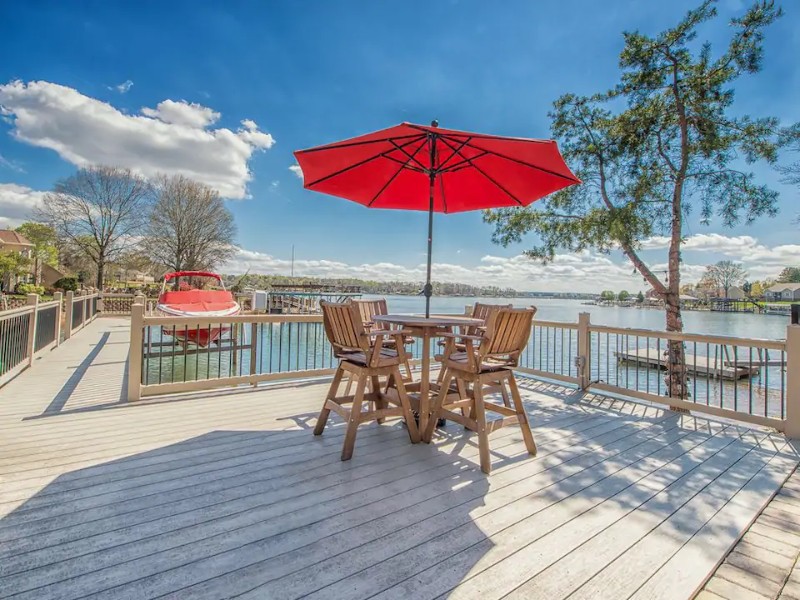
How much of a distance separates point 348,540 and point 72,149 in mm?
26549

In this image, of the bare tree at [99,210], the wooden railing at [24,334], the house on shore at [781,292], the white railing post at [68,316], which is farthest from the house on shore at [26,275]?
the house on shore at [781,292]

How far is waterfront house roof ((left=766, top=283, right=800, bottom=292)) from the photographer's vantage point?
28.4 m

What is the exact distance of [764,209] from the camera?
→ 5367 millimetres

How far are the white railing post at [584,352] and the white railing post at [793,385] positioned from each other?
5.59ft

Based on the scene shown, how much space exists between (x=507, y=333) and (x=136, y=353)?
3.54m

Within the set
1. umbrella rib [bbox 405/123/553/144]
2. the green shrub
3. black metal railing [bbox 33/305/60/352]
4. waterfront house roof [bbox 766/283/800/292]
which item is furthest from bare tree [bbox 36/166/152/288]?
waterfront house roof [bbox 766/283/800/292]

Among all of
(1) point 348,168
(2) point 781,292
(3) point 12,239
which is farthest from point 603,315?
(3) point 12,239

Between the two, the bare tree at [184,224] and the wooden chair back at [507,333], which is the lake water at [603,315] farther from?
the bare tree at [184,224]

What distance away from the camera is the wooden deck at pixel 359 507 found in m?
1.45

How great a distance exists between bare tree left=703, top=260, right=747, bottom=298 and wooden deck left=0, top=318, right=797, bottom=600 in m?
28.9

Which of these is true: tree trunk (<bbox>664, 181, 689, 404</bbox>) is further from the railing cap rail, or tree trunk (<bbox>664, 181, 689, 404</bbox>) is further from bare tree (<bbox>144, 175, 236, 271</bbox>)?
bare tree (<bbox>144, 175, 236, 271</bbox>)

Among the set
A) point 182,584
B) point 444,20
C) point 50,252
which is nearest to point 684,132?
point 444,20

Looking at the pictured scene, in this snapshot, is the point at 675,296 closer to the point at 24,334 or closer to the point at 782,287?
the point at 24,334

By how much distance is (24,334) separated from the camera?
17.3 feet
